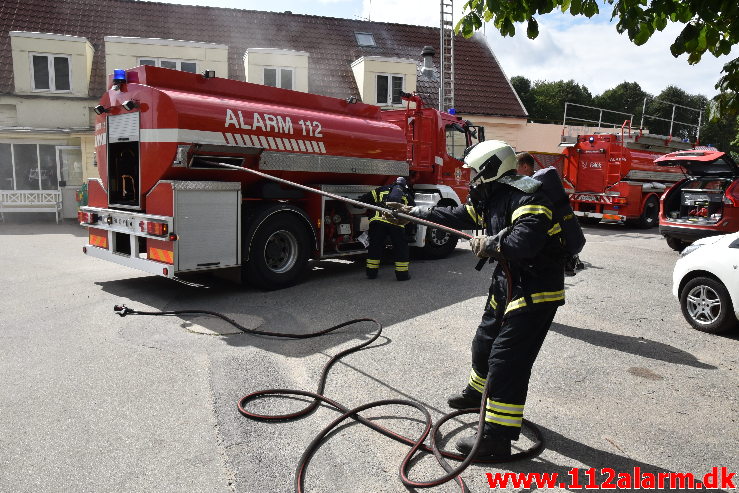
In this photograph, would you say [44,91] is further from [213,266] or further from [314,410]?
[314,410]

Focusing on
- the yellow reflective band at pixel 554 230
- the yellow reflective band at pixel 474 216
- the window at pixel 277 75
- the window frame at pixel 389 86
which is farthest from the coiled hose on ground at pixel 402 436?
the window frame at pixel 389 86

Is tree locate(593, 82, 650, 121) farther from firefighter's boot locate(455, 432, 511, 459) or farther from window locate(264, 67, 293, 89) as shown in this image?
firefighter's boot locate(455, 432, 511, 459)

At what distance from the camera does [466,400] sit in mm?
3863

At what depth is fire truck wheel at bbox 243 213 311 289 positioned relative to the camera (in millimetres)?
7316

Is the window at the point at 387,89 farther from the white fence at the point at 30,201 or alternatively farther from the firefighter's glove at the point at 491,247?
the firefighter's glove at the point at 491,247

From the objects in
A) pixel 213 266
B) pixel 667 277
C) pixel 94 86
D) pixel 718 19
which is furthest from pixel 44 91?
pixel 718 19

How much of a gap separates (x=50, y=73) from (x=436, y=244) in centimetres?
1509

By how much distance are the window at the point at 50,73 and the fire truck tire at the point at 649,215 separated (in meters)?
18.5

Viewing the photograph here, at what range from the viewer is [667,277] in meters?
9.04

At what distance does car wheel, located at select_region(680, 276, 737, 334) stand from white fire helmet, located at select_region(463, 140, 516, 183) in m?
3.66

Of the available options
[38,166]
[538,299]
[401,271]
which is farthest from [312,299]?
[38,166]

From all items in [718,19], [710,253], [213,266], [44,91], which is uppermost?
[44,91]

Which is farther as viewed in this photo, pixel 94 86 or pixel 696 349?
pixel 94 86

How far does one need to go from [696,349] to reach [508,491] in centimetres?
342
